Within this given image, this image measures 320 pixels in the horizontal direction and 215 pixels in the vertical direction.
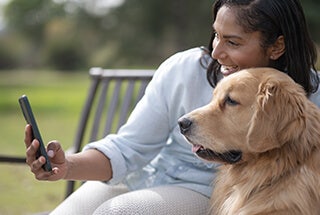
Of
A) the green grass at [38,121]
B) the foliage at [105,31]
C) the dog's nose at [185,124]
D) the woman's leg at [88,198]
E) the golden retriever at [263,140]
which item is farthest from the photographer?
the foliage at [105,31]

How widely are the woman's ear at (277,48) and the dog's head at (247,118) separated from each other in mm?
235

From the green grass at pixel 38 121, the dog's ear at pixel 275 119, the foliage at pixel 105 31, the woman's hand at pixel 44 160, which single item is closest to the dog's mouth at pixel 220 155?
the dog's ear at pixel 275 119

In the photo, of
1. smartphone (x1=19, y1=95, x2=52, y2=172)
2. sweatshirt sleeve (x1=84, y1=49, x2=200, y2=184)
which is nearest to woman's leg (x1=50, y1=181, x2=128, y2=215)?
sweatshirt sleeve (x1=84, y1=49, x2=200, y2=184)

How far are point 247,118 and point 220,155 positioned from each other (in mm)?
186

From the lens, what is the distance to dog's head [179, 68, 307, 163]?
229cm

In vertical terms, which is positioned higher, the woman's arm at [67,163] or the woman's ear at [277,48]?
the woman's ear at [277,48]

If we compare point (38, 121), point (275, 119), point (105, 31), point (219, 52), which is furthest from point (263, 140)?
point (105, 31)

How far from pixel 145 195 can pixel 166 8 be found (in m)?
19.1

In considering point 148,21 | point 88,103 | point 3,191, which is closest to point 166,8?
point 148,21

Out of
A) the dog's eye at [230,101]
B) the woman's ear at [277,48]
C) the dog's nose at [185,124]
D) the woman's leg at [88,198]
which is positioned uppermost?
the woman's ear at [277,48]

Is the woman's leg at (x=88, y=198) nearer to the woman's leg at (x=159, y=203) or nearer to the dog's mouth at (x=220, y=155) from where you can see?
the woman's leg at (x=159, y=203)

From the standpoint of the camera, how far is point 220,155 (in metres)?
2.41

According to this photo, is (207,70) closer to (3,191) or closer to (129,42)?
(3,191)

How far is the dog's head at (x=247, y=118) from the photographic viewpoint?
229cm
